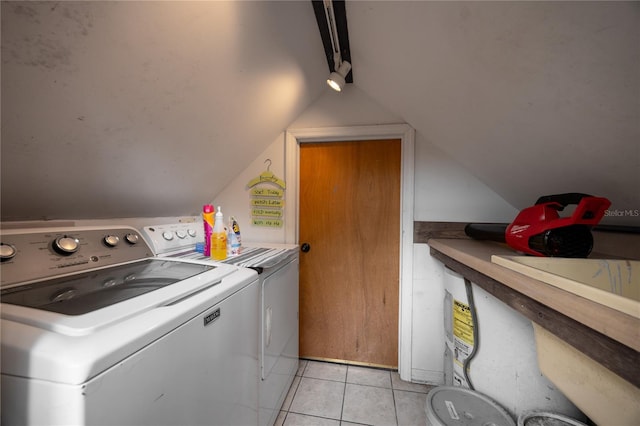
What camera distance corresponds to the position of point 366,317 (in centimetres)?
186

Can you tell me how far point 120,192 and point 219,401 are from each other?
A: 1.05m

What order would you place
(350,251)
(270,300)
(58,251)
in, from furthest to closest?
(350,251), (270,300), (58,251)

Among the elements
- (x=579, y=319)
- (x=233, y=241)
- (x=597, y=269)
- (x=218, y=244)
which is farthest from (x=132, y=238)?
(x=597, y=269)

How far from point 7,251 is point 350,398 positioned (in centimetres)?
185

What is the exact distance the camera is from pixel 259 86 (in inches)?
49.8

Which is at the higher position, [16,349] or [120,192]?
[120,192]

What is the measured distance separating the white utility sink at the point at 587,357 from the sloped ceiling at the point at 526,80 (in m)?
0.40

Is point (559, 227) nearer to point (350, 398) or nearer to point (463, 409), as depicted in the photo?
point (463, 409)

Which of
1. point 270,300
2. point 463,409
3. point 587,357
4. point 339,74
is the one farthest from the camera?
point 339,74

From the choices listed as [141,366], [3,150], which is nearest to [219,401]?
[141,366]

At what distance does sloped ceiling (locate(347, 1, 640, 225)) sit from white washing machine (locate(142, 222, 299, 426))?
124 centimetres

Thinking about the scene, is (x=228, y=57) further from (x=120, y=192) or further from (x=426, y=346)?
(x=426, y=346)

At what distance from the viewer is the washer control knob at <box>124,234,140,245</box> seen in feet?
3.51

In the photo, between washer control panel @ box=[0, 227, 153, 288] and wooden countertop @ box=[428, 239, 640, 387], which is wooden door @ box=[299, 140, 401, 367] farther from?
washer control panel @ box=[0, 227, 153, 288]
